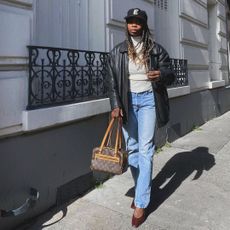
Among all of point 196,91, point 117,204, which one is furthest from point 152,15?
point 117,204

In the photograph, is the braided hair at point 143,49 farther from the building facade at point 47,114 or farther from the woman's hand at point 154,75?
the building facade at point 47,114

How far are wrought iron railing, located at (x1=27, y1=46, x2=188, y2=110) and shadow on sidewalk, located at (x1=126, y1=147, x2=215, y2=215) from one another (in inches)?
51.0

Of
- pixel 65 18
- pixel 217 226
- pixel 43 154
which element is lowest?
pixel 217 226

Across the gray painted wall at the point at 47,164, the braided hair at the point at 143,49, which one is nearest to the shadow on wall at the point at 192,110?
the gray painted wall at the point at 47,164

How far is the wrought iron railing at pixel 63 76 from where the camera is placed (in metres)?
3.73

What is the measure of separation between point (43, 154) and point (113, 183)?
124cm

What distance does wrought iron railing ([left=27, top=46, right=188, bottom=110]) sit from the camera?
3732mm

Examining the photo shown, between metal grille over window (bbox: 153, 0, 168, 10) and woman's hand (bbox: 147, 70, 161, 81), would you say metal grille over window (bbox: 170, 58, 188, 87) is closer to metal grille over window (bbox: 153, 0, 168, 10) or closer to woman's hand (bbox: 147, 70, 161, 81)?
metal grille over window (bbox: 153, 0, 168, 10)

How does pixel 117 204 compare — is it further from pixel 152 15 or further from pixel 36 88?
pixel 152 15

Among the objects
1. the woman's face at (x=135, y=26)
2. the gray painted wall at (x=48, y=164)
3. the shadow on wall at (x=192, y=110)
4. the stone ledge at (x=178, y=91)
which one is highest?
the woman's face at (x=135, y=26)

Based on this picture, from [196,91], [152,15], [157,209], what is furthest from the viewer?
[196,91]

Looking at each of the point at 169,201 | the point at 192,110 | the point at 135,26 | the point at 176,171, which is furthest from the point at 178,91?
the point at 135,26

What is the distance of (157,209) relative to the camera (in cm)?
405

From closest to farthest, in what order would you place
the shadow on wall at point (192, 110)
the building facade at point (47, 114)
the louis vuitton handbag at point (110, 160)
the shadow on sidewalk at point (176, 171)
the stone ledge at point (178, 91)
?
the building facade at point (47, 114)
the louis vuitton handbag at point (110, 160)
the shadow on sidewalk at point (176, 171)
the stone ledge at point (178, 91)
the shadow on wall at point (192, 110)
